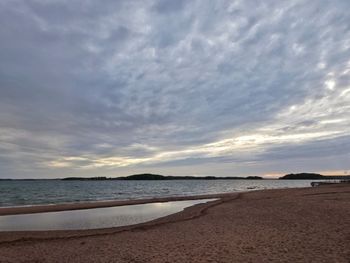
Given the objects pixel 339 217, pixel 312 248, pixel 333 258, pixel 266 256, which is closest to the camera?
pixel 333 258

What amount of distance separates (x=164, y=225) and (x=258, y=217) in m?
6.06

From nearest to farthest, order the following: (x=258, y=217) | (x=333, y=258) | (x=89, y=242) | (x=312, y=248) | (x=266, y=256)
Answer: (x=333, y=258) → (x=266, y=256) → (x=312, y=248) → (x=89, y=242) → (x=258, y=217)

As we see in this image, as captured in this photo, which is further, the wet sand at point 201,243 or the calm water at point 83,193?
the calm water at point 83,193

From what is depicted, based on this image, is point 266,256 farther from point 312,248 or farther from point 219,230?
point 219,230

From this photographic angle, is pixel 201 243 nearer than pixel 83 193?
Yes

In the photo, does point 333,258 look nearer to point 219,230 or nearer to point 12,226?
point 219,230

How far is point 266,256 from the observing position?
1053 centimetres

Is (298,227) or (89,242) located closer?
(89,242)

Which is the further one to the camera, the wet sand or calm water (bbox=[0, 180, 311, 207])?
calm water (bbox=[0, 180, 311, 207])

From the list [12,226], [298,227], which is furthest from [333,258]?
[12,226]

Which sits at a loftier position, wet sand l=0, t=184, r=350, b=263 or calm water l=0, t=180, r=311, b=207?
calm water l=0, t=180, r=311, b=207

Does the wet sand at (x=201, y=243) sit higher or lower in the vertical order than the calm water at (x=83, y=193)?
lower

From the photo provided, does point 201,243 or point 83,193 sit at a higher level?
point 83,193

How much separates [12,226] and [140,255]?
13751mm
